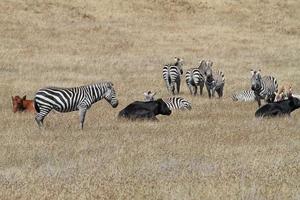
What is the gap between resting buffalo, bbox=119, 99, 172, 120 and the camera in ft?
63.8

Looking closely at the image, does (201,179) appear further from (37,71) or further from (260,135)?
(37,71)

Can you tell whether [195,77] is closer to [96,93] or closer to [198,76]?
[198,76]

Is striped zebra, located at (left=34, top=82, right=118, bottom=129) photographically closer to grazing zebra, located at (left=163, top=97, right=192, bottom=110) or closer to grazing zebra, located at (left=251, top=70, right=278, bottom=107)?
grazing zebra, located at (left=163, top=97, right=192, bottom=110)

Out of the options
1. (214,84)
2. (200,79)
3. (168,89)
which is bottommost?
(168,89)

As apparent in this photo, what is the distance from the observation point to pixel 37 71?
35.5 m

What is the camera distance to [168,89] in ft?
97.9

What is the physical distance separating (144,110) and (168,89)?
10268 millimetres

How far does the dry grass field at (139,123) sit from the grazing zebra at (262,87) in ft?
1.65

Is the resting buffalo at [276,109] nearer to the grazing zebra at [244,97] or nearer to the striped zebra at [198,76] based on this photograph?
the grazing zebra at [244,97]

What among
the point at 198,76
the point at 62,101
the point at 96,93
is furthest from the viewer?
the point at 198,76

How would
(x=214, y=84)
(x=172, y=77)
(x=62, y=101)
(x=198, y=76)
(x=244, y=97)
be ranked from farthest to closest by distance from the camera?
(x=172, y=77)
(x=198, y=76)
(x=214, y=84)
(x=244, y=97)
(x=62, y=101)

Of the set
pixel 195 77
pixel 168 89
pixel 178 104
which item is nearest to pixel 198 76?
pixel 195 77

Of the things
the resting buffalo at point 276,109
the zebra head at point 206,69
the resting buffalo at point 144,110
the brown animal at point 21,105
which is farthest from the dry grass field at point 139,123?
the zebra head at point 206,69

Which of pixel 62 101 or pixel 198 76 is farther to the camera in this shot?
pixel 198 76
